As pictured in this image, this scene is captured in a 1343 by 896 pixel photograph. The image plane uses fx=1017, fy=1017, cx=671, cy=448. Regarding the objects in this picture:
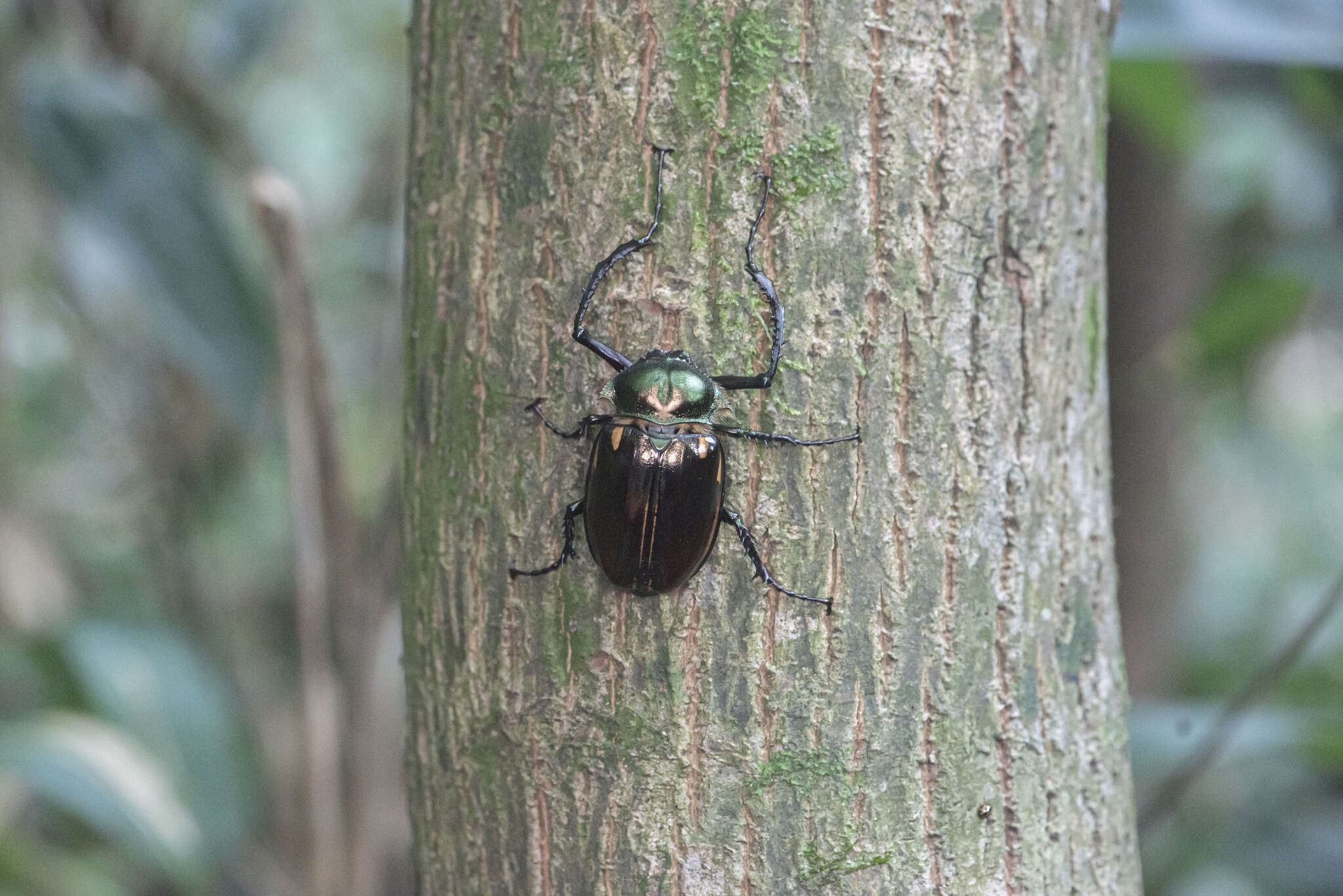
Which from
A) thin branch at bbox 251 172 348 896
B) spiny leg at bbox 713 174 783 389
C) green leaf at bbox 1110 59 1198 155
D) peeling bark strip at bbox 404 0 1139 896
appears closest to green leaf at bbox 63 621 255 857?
thin branch at bbox 251 172 348 896

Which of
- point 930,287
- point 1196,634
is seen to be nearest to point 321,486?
point 930,287

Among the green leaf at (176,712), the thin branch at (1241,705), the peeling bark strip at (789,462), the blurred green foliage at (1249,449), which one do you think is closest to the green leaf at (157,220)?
the green leaf at (176,712)

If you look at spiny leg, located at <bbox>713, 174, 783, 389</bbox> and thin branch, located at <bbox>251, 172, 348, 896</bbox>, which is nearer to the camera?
spiny leg, located at <bbox>713, 174, 783, 389</bbox>

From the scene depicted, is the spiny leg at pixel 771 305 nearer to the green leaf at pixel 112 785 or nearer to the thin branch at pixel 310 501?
the thin branch at pixel 310 501

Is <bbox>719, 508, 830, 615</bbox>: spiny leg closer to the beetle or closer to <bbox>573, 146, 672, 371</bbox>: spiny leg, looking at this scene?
the beetle

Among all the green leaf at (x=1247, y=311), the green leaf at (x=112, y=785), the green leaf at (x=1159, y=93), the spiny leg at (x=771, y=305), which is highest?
the green leaf at (x=1159, y=93)

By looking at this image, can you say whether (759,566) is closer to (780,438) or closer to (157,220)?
(780,438)

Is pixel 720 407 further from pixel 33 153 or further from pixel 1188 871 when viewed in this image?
pixel 1188 871
